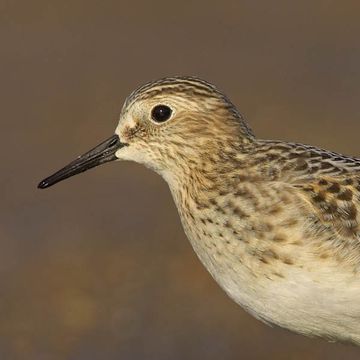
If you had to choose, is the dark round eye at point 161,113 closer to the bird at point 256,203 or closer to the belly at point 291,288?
the bird at point 256,203

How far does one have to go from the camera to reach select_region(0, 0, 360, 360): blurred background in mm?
10805

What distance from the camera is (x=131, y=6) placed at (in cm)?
2039

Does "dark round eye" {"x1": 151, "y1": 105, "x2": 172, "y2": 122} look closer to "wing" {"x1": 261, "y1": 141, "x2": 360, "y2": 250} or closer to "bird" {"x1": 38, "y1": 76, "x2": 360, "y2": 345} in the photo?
"bird" {"x1": 38, "y1": 76, "x2": 360, "y2": 345}

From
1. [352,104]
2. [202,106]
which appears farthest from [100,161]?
[352,104]

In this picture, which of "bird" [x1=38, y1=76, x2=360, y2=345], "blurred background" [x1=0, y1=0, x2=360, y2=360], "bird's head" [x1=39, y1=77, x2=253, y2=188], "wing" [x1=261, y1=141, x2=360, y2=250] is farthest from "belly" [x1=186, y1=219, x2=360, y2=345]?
"blurred background" [x1=0, y1=0, x2=360, y2=360]

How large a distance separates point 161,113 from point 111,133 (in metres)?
7.43

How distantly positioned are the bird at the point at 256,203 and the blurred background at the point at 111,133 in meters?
2.33

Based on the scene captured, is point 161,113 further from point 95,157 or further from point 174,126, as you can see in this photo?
point 95,157

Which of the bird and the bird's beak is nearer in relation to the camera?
the bird

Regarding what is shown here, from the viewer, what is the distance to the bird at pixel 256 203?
7453 millimetres

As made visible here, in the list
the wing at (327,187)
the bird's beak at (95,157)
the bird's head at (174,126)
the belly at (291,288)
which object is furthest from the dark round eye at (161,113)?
the belly at (291,288)

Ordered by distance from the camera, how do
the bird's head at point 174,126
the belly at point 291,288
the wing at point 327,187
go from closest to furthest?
the belly at point 291,288 → the wing at point 327,187 → the bird's head at point 174,126

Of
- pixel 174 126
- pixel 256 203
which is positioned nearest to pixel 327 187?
pixel 256 203

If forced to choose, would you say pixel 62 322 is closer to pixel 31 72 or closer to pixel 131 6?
pixel 31 72
